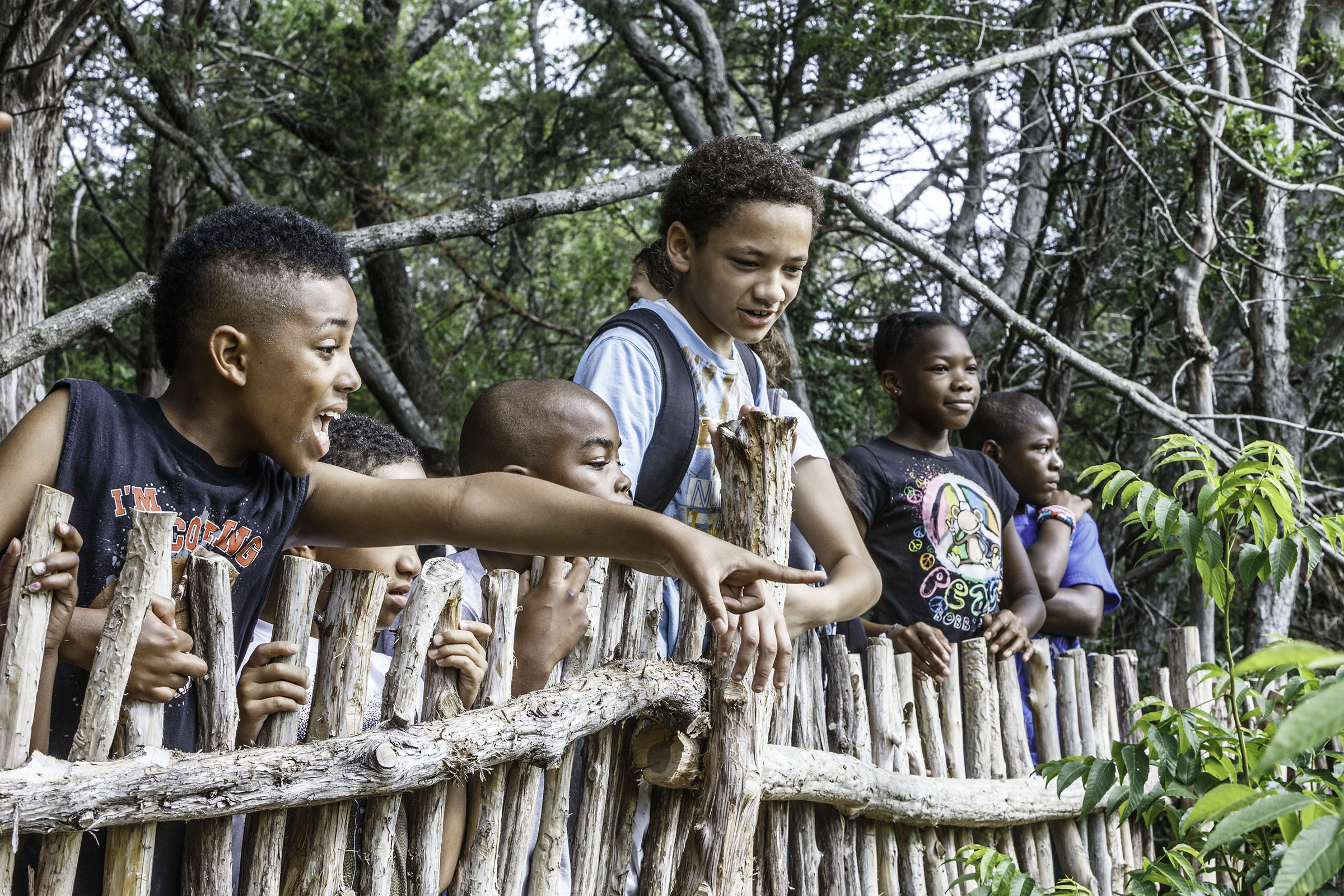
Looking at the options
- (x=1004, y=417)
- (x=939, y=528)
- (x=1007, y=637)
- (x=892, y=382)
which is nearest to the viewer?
(x=1007, y=637)

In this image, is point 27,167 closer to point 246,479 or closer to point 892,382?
point 246,479

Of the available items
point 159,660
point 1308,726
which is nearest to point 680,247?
point 159,660

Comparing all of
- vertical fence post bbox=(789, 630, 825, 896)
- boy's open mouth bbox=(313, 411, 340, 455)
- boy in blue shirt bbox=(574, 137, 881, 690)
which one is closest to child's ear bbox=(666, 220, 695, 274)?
boy in blue shirt bbox=(574, 137, 881, 690)

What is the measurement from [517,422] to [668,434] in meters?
0.41

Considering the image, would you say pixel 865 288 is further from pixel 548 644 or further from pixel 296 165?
pixel 548 644

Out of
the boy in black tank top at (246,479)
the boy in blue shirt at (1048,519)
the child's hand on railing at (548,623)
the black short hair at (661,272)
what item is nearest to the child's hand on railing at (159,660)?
the boy in black tank top at (246,479)

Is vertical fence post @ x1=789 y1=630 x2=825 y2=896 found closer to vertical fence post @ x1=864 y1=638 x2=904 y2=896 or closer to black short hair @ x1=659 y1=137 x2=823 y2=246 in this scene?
vertical fence post @ x1=864 y1=638 x2=904 y2=896

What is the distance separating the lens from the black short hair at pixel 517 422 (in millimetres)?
2850

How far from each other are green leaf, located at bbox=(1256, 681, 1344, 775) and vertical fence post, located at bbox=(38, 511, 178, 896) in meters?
1.49

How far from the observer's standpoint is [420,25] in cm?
774

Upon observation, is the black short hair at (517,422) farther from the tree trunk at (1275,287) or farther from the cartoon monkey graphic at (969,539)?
the tree trunk at (1275,287)

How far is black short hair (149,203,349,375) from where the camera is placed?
6.88 feet

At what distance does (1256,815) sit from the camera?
1402 millimetres

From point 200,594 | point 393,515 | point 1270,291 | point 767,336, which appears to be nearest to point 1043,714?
point 767,336
